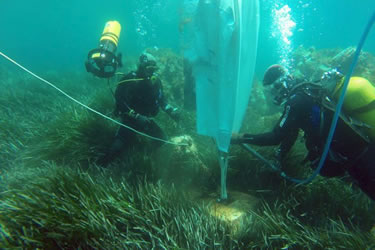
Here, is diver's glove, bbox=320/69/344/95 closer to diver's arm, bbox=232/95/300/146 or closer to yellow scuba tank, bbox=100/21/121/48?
diver's arm, bbox=232/95/300/146

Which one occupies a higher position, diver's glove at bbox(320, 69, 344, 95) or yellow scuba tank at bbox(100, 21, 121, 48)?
yellow scuba tank at bbox(100, 21, 121, 48)

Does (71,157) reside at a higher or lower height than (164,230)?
higher

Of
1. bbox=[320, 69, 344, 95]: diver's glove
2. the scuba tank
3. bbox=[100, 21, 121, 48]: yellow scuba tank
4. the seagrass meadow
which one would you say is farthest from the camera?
bbox=[100, 21, 121, 48]: yellow scuba tank

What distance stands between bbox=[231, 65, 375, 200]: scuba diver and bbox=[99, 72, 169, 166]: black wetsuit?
8.91 ft

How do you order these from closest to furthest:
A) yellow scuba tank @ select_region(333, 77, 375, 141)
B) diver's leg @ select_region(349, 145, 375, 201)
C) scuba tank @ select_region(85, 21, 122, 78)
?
diver's leg @ select_region(349, 145, 375, 201), yellow scuba tank @ select_region(333, 77, 375, 141), scuba tank @ select_region(85, 21, 122, 78)

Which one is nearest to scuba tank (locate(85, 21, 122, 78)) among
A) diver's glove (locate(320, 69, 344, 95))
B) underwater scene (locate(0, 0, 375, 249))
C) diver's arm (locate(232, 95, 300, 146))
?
underwater scene (locate(0, 0, 375, 249))

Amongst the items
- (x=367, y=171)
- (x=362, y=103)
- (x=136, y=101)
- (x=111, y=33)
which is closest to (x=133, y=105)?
(x=136, y=101)

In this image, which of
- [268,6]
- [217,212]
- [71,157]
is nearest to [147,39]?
[268,6]

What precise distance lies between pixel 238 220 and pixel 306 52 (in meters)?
15.5

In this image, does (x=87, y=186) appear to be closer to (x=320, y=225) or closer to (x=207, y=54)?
(x=207, y=54)

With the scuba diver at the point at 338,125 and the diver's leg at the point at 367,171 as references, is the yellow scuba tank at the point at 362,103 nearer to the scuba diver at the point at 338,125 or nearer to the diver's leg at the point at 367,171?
the scuba diver at the point at 338,125

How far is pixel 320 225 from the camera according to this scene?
9.11 feet

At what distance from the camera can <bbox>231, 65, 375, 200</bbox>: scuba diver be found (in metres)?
2.73

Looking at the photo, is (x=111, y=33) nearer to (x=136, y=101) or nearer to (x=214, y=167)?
(x=136, y=101)
